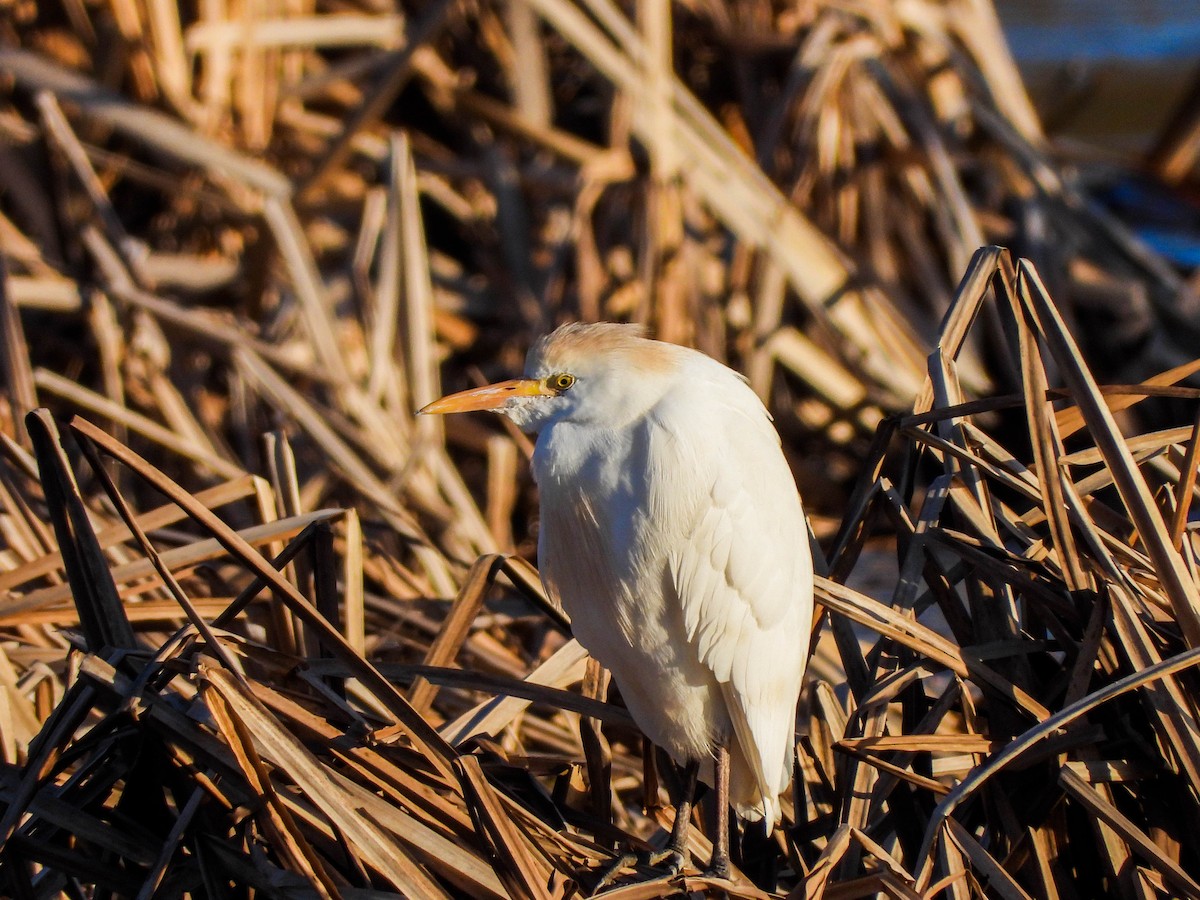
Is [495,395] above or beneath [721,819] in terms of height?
above

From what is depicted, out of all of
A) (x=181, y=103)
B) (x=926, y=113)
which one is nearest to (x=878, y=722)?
(x=181, y=103)

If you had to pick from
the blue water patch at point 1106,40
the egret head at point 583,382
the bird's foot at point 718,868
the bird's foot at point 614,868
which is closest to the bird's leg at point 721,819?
the bird's foot at point 718,868

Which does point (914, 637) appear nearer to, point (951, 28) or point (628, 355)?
point (628, 355)

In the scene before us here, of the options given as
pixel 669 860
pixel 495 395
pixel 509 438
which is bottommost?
pixel 509 438

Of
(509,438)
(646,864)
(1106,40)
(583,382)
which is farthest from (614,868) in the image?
(1106,40)

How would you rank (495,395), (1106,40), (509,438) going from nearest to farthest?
(495,395) → (509,438) → (1106,40)

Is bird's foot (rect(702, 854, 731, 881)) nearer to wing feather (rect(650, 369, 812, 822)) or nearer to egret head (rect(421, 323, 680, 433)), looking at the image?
wing feather (rect(650, 369, 812, 822))

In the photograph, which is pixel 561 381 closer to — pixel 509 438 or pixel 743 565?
pixel 743 565

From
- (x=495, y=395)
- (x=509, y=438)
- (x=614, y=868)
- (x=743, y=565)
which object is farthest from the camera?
(x=509, y=438)
